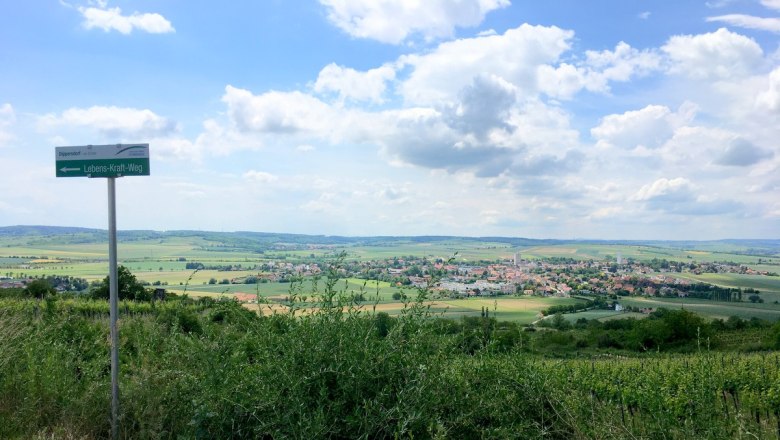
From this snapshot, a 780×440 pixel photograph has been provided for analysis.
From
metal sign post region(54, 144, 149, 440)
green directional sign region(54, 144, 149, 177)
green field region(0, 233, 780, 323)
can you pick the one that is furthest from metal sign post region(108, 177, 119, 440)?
green field region(0, 233, 780, 323)

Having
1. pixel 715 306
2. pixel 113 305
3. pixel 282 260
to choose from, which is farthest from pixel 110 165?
pixel 715 306

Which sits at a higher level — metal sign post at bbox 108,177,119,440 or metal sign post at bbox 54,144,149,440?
metal sign post at bbox 54,144,149,440

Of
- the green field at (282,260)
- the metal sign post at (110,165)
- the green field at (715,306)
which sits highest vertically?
the metal sign post at (110,165)

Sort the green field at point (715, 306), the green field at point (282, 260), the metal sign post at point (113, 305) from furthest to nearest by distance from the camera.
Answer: the green field at point (715, 306) < the green field at point (282, 260) < the metal sign post at point (113, 305)

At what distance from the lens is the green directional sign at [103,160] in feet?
18.3

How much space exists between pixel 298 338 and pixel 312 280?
0.98 meters

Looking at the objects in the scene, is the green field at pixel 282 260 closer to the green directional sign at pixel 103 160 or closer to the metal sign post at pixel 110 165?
the metal sign post at pixel 110 165

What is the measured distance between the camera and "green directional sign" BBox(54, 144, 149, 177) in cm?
557

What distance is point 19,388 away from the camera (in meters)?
5.98

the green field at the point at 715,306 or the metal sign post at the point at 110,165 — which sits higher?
the metal sign post at the point at 110,165

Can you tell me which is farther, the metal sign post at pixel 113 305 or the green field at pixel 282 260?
the green field at pixel 282 260

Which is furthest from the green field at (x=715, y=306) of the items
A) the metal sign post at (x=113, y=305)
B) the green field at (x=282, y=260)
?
the metal sign post at (x=113, y=305)

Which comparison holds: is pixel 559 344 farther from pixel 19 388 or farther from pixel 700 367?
pixel 19 388

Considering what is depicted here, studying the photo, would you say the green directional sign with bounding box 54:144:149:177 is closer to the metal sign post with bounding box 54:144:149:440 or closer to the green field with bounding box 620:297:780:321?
the metal sign post with bounding box 54:144:149:440
